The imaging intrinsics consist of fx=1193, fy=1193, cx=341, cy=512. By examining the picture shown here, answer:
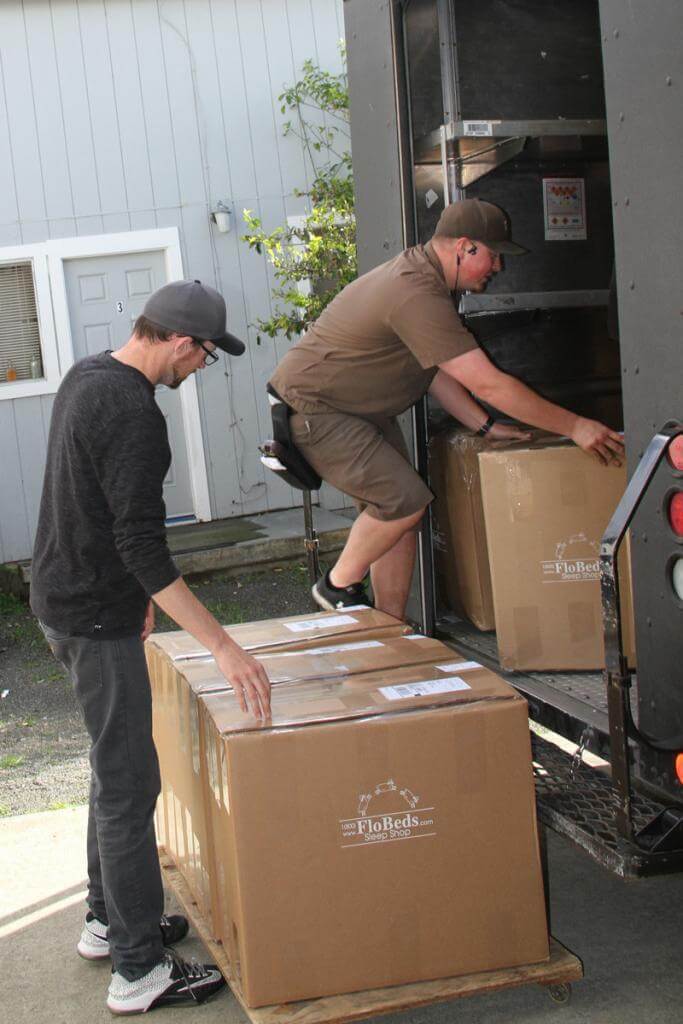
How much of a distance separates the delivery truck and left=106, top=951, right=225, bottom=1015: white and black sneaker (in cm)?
105

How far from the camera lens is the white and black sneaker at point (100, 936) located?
348cm

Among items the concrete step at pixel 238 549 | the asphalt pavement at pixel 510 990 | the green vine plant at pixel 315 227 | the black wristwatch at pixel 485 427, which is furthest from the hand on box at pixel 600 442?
the green vine plant at pixel 315 227

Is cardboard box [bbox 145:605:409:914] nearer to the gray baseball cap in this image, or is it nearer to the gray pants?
the gray pants

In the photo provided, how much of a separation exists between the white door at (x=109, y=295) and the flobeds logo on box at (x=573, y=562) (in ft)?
22.1

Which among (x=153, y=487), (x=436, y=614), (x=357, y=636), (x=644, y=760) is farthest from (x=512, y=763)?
(x=436, y=614)

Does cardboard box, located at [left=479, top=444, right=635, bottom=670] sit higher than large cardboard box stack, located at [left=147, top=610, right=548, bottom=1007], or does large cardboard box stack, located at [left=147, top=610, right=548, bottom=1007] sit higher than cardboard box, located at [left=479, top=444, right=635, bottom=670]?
cardboard box, located at [left=479, top=444, right=635, bottom=670]

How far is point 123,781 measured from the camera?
10.1ft

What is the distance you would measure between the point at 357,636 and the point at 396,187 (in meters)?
1.53

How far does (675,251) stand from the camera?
252 centimetres

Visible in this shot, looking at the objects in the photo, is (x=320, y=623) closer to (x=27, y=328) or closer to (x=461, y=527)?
(x=461, y=527)

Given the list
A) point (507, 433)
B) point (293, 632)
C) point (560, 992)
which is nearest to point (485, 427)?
point (507, 433)

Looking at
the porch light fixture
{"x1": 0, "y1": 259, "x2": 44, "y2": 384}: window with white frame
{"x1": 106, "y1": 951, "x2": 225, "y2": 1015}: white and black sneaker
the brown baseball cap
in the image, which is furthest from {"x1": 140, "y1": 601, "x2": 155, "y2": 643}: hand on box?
the porch light fixture

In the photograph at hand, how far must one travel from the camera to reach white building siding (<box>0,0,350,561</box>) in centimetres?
950

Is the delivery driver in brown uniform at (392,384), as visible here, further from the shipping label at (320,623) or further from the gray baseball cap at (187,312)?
the gray baseball cap at (187,312)
